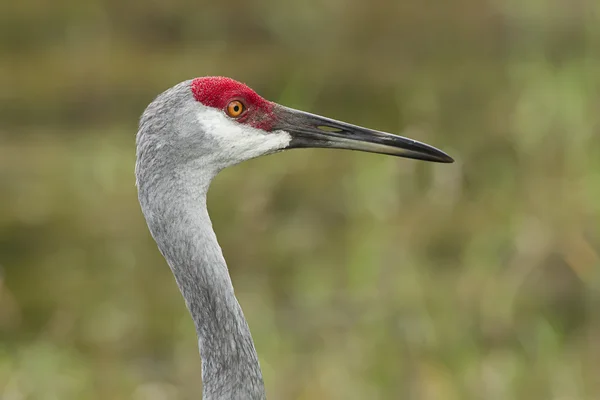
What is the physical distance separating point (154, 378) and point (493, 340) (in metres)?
1.80

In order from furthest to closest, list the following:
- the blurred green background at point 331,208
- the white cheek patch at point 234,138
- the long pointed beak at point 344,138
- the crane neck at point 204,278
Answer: the blurred green background at point 331,208 < the long pointed beak at point 344,138 < the white cheek patch at point 234,138 < the crane neck at point 204,278

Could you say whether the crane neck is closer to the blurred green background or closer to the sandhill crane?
the sandhill crane

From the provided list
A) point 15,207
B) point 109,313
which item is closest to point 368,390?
point 109,313

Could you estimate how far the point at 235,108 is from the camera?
10.3ft

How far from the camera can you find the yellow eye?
10.2ft

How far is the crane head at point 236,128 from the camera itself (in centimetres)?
299

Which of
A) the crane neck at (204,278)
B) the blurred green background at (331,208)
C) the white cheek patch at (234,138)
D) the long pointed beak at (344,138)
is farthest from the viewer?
the blurred green background at (331,208)

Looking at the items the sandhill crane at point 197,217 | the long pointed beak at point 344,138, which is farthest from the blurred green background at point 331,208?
the sandhill crane at point 197,217

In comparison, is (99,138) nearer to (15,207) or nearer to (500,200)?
(15,207)

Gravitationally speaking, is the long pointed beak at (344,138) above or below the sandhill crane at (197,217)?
above

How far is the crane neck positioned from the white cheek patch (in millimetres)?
163

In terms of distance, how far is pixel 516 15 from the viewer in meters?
10.3

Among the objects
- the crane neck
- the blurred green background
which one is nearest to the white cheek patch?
the crane neck

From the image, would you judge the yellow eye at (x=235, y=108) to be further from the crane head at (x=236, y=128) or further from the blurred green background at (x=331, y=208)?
the blurred green background at (x=331, y=208)
